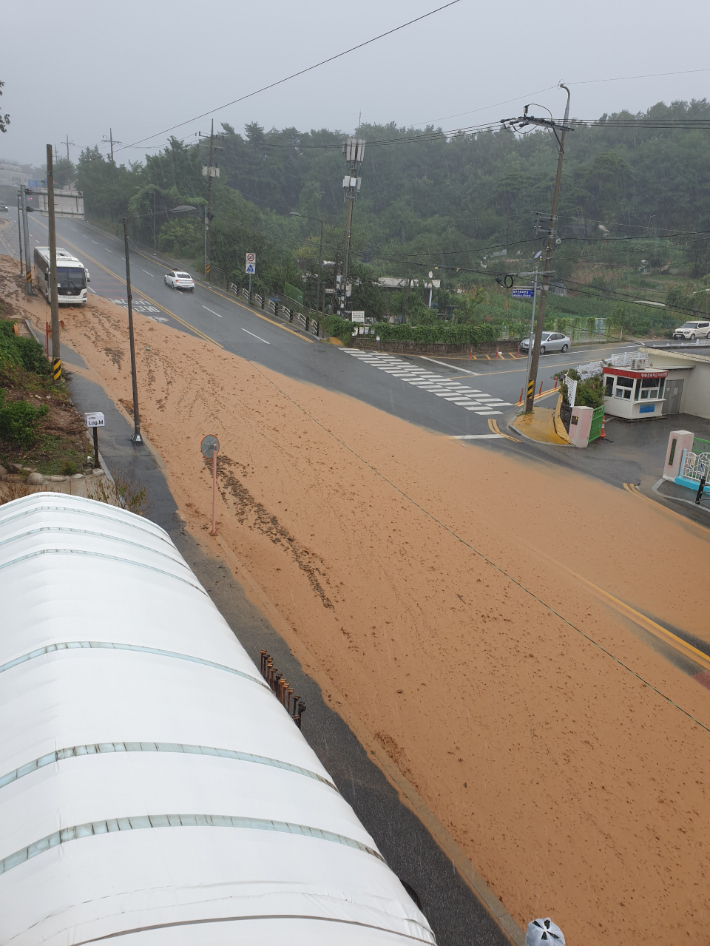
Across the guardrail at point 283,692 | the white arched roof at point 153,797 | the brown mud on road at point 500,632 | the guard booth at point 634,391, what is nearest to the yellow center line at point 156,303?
the brown mud on road at point 500,632

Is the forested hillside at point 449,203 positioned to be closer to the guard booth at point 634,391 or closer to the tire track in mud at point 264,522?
the guard booth at point 634,391

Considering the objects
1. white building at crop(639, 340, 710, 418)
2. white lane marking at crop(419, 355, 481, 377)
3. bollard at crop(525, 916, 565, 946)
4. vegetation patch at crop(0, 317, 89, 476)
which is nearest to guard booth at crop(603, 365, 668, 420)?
white building at crop(639, 340, 710, 418)

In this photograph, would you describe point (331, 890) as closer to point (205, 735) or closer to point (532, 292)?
point (205, 735)

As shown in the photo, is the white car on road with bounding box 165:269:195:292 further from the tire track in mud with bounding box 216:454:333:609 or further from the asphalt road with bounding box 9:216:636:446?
the tire track in mud with bounding box 216:454:333:609

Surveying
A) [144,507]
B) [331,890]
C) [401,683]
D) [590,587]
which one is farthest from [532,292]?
[331,890]

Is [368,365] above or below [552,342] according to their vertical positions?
below

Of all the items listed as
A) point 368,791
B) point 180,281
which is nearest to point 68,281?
point 180,281

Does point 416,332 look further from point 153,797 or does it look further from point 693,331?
point 153,797
